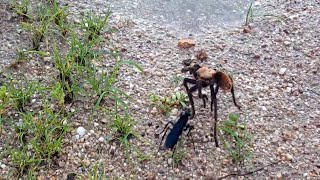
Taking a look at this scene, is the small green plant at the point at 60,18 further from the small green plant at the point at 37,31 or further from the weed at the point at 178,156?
the weed at the point at 178,156

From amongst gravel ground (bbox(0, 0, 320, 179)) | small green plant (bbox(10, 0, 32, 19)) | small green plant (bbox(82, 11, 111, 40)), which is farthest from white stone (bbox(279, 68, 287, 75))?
small green plant (bbox(10, 0, 32, 19))

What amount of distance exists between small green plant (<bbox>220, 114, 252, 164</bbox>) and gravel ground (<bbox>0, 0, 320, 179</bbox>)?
0.04 m

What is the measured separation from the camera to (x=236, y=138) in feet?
8.62

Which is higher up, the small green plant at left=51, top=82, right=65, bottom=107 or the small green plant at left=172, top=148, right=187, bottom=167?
the small green plant at left=51, top=82, right=65, bottom=107

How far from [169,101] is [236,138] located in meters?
0.41

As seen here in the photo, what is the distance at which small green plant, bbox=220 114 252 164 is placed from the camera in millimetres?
2582

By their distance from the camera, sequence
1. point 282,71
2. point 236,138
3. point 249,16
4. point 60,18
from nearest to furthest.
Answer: point 236,138
point 282,71
point 60,18
point 249,16

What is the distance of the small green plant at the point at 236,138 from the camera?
8.47 feet

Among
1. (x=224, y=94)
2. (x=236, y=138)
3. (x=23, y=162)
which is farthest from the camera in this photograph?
(x=224, y=94)

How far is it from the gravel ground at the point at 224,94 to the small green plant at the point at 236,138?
4cm

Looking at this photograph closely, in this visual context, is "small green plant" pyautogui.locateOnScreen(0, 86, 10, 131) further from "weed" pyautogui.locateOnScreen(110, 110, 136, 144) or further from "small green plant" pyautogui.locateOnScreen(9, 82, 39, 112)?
"weed" pyautogui.locateOnScreen(110, 110, 136, 144)

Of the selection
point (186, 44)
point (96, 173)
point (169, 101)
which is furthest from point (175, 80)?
point (96, 173)

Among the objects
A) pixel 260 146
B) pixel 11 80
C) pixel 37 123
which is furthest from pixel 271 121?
pixel 11 80

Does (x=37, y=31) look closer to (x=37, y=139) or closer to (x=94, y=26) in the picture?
(x=94, y=26)
